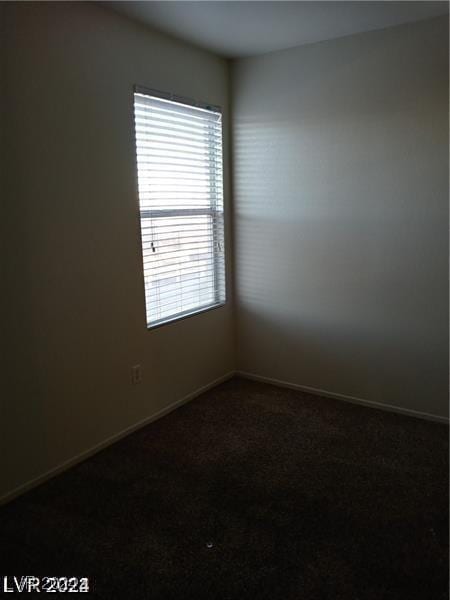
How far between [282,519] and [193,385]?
1.50m

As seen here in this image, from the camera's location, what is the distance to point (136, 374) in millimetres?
3107

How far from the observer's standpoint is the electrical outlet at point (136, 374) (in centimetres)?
308

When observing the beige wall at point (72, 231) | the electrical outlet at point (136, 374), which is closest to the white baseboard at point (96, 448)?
the beige wall at point (72, 231)

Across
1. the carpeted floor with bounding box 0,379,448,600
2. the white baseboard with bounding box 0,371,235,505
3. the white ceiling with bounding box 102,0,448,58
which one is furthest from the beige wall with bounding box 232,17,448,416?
the white baseboard with bounding box 0,371,235,505

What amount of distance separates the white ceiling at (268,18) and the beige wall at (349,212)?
0.47ft

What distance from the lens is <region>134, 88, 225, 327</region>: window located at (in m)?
3.03

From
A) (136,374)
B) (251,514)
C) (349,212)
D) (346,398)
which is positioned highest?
(349,212)

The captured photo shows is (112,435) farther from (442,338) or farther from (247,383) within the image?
(442,338)

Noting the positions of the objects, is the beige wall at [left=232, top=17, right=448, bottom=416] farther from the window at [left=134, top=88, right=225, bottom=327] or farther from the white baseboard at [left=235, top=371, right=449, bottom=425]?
the window at [left=134, top=88, right=225, bottom=327]

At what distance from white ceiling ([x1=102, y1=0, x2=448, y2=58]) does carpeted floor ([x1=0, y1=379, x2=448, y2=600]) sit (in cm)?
245

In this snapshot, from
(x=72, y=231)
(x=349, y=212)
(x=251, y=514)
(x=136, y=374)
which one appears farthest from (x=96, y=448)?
(x=349, y=212)

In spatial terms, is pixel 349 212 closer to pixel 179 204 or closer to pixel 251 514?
pixel 179 204

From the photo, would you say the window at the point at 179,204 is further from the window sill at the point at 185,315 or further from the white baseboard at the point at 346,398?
the white baseboard at the point at 346,398

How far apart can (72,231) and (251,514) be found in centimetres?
170
